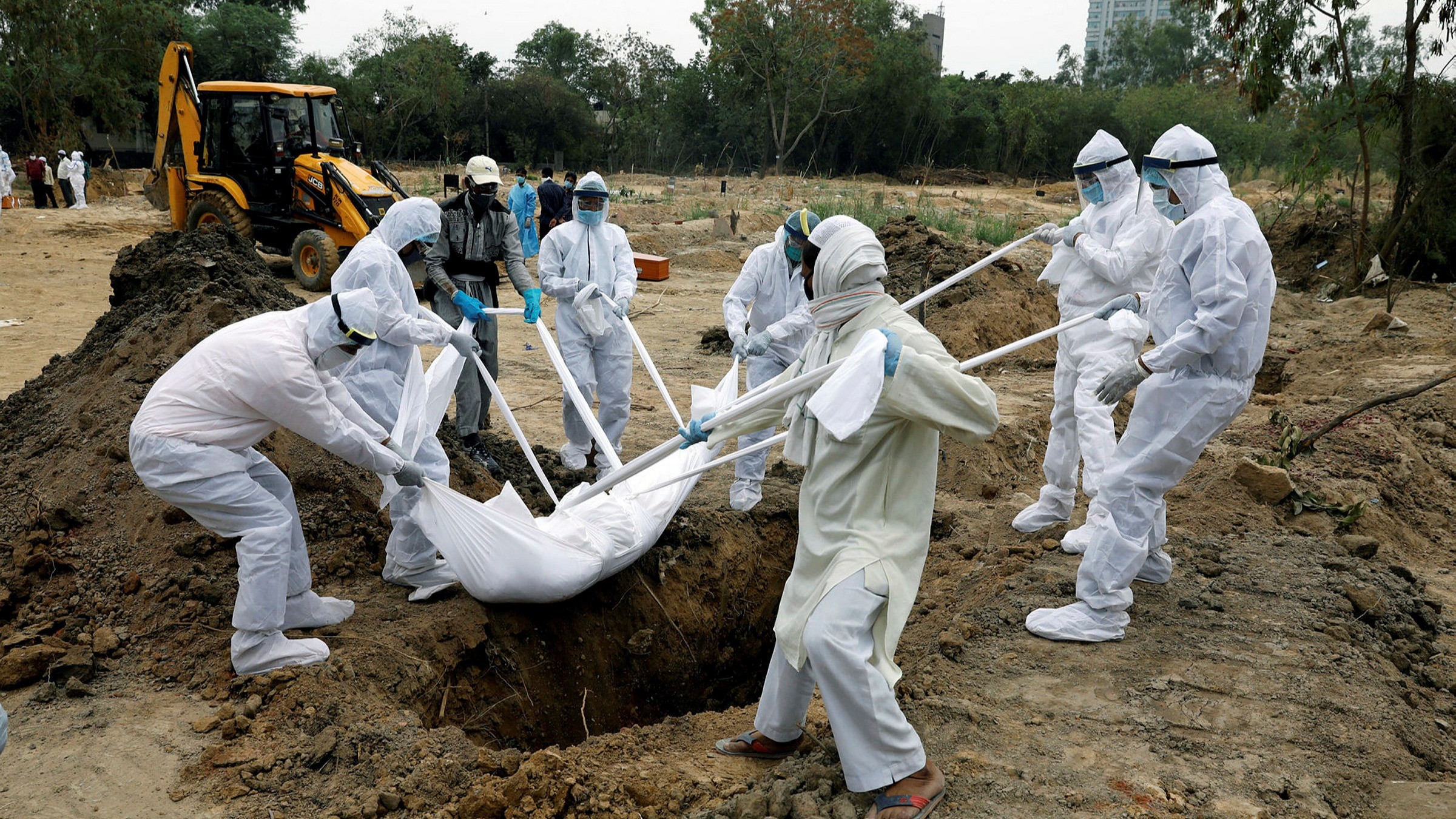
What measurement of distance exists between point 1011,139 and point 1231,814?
37.1 m

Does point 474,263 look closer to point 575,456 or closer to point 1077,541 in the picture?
point 575,456

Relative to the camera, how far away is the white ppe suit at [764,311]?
18.3 ft

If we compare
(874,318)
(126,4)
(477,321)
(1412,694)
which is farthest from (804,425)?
(126,4)

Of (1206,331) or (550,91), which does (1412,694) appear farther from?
(550,91)

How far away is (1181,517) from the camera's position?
17.3 ft

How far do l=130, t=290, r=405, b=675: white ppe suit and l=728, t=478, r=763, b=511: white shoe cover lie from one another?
2.48 metres

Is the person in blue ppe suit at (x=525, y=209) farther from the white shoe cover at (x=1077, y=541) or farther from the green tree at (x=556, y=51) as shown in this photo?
the green tree at (x=556, y=51)

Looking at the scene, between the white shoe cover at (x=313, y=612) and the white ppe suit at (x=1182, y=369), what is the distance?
299 cm

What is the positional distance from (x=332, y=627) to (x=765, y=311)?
3060 mm

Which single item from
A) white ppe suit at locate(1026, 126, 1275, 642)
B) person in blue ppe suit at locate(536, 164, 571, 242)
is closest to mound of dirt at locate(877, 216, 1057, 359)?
person in blue ppe suit at locate(536, 164, 571, 242)

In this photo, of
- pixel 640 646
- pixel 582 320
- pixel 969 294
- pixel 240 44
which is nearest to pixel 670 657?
pixel 640 646

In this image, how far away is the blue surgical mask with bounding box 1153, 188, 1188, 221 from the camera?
13.3ft

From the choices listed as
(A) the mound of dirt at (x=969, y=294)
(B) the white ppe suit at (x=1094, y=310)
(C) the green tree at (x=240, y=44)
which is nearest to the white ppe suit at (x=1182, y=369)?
(B) the white ppe suit at (x=1094, y=310)

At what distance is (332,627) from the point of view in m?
4.01
